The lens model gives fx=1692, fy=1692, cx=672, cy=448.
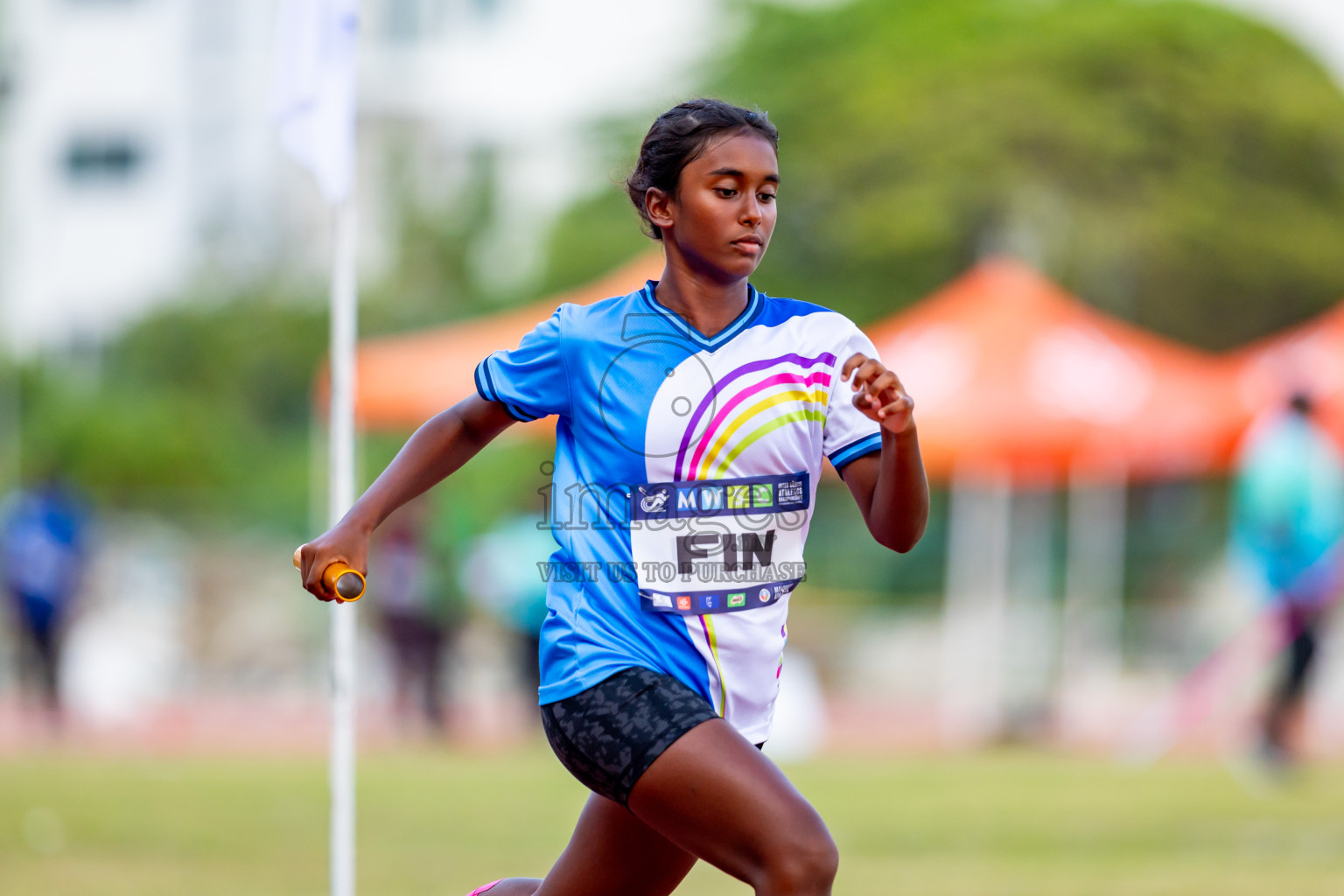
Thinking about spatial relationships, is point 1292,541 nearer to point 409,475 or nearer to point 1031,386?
point 1031,386

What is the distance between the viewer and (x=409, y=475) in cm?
362

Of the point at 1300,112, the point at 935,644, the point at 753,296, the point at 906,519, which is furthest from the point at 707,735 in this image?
the point at 1300,112

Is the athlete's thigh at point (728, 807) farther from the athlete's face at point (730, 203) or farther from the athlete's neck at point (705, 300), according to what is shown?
the athlete's face at point (730, 203)

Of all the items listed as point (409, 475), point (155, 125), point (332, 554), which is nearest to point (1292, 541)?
point (409, 475)

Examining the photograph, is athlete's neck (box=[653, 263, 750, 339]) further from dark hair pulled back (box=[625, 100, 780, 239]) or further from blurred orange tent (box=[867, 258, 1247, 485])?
blurred orange tent (box=[867, 258, 1247, 485])

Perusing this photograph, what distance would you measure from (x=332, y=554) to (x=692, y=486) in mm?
744

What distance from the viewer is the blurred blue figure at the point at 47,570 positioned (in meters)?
14.9

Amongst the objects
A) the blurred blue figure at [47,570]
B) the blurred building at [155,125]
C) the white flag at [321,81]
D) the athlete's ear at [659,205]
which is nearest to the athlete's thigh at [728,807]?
the athlete's ear at [659,205]

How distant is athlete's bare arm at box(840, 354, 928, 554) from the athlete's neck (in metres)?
0.28

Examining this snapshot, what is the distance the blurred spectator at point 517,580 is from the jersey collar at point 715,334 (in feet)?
32.1

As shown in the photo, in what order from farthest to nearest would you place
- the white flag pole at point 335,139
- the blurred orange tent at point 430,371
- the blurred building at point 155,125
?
the blurred building at point 155,125 < the blurred orange tent at point 430,371 < the white flag pole at point 335,139

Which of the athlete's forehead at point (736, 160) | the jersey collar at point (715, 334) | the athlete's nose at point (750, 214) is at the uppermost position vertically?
the athlete's forehead at point (736, 160)

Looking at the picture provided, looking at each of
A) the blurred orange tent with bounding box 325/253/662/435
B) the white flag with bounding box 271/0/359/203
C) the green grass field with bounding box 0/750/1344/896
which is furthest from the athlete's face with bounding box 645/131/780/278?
the blurred orange tent with bounding box 325/253/662/435

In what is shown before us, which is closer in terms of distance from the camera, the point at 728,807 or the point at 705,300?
the point at 728,807
